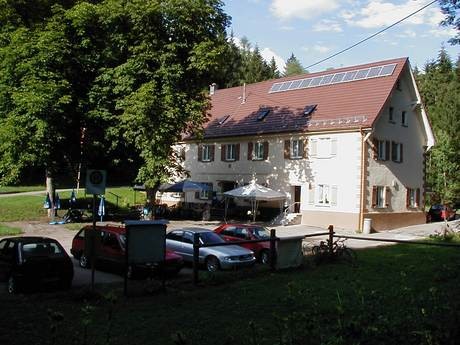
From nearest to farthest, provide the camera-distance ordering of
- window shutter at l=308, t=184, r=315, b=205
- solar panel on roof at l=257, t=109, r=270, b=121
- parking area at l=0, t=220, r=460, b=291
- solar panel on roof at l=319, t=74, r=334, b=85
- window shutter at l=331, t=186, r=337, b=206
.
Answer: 1. parking area at l=0, t=220, r=460, b=291
2. window shutter at l=331, t=186, r=337, b=206
3. window shutter at l=308, t=184, r=315, b=205
4. solar panel on roof at l=319, t=74, r=334, b=85
5. solar panel on roof at l=257, t=109, r=270, b=121

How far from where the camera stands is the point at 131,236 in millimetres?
11938

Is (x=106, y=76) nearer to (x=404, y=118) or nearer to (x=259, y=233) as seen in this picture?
(x=259, y=233)

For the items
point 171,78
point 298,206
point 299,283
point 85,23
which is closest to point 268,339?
point 299,283

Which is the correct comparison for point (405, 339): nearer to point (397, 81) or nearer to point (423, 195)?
point (397, 81)

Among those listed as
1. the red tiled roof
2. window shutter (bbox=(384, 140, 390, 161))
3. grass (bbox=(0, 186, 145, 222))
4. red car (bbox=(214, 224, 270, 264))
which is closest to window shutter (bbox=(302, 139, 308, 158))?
the red tiled roof

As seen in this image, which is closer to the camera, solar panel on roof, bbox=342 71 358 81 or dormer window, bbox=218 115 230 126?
solar panel on roof, bbox=342 71 358 81

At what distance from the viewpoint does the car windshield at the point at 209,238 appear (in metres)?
17.6

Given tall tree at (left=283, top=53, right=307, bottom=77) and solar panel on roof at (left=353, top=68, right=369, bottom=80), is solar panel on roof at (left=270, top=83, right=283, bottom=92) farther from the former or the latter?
tall tree at (left=283, top=53, right=307, bottom=77)

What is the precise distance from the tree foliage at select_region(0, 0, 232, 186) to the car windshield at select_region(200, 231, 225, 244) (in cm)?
975

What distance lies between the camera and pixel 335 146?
3291 centimetres

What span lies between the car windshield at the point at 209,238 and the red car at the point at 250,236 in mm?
805

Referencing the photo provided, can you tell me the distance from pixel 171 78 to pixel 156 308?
742 inches

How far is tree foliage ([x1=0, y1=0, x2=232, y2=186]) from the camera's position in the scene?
25969mm

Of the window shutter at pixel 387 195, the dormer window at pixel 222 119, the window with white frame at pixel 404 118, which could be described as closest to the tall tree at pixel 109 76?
the dormer window at pixel 222 119
